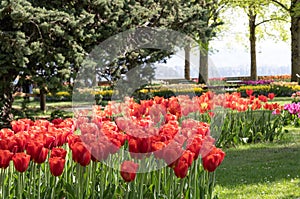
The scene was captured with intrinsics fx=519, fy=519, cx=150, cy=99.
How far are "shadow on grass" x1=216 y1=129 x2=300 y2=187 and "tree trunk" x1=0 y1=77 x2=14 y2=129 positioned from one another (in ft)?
18.6

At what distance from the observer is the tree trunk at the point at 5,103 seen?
1159 centimetres

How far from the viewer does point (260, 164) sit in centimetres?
721

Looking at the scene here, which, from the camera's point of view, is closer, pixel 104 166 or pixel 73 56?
pixel 104 166

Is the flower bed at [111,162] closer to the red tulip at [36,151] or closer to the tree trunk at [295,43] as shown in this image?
the red tulip at [36,151]

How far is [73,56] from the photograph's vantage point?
1132 cm

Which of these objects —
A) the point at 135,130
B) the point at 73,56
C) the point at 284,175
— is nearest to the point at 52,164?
the point at 135,130

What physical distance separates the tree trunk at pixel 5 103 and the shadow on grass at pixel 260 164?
567cm

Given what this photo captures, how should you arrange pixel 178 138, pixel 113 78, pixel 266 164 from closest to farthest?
pixel 178 138 → pixel 266 164 → pixel 113 78

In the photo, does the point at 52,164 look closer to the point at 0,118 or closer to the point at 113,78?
the point at 0,118

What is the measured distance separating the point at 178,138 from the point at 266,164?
392cm

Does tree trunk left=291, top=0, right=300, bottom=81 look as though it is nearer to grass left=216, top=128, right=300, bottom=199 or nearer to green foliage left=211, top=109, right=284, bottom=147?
green foliage left=211, top=109, right=284, bottom=147

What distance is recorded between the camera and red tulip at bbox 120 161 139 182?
3227 millimetres

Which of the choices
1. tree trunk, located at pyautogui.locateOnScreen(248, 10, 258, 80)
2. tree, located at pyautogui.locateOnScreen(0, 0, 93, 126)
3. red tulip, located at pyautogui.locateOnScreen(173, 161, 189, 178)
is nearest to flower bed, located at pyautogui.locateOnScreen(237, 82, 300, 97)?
tree trunk, located at pyautogui.locateOnScreen(248, 10, 258, 80)

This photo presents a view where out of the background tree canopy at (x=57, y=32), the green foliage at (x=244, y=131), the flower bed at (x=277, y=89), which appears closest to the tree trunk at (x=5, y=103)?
the background tree canopy at (x=57, y=32)
